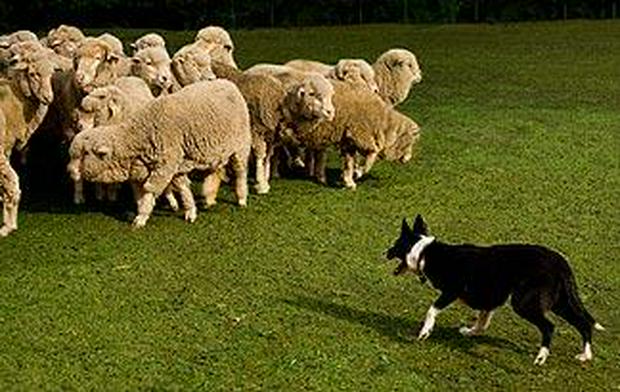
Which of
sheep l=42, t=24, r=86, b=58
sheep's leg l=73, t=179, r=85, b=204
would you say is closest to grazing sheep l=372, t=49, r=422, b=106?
sheep l=42, t=24, r=86, b=58

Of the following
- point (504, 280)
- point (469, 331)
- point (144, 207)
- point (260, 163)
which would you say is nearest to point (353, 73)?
point (260, 163)

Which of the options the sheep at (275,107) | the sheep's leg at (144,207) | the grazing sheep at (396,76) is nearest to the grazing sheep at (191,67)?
the sheep at (275,107)

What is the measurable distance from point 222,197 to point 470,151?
320 centimetres

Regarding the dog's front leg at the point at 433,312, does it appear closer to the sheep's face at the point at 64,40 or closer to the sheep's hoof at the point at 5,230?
the sheep's hoof at the point at 5,230

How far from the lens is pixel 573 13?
28.5 metres

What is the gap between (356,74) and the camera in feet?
38.7

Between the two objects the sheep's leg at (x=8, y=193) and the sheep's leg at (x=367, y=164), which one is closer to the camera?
the sheep's leg at (x=8, y=193)

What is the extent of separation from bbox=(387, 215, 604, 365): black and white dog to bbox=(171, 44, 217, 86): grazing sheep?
4.20 metres

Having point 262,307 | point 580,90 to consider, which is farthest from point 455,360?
point 580,90

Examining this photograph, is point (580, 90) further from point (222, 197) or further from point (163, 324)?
point (163, 324)

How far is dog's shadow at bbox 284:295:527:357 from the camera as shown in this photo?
7289 mm

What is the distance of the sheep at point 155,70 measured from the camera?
10789 millimetres

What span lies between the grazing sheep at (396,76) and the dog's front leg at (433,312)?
18.3 feet

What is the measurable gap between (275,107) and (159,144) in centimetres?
158
